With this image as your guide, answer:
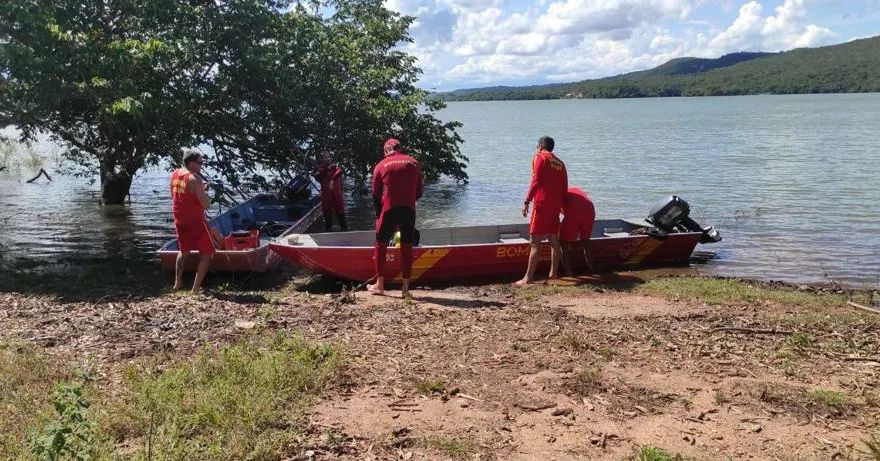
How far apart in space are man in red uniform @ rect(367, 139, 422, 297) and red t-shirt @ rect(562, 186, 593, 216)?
2713mm

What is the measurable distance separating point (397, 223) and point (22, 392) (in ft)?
14.9

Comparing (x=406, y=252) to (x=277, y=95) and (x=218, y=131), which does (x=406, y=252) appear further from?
(x=218, y=131)

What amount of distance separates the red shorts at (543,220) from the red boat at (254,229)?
3.84m

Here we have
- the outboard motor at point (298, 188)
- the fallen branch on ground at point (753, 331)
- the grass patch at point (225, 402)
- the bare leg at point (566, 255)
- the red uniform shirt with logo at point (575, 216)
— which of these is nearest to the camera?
the grass patch at point (225, 402)

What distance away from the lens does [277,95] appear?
577 inches

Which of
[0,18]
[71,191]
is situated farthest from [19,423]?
[71,191]

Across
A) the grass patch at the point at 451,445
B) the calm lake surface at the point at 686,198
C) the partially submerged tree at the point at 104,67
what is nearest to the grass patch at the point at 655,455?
the grass patch at the point at 451,445

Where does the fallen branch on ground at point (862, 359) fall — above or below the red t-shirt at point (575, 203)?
below

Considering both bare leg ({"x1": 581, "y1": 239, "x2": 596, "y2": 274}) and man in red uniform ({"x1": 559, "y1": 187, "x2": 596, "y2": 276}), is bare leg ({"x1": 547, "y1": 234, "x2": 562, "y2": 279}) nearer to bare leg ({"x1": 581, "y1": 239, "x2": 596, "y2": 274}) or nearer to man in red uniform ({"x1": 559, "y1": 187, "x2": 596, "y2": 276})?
man in red uniform ({"x1": 559, "y1": 187, "x2": 596, "y2": 276})

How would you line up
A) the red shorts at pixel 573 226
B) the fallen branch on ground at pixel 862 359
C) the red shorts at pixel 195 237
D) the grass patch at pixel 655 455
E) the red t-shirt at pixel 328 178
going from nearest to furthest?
the grass patch at pixel 655 455, the fallen branch on ground at pixel 862 359, the red shorts at pixel 195 237, the red shorts at pixel 573 226, the red t-shirt at pixel 328 178

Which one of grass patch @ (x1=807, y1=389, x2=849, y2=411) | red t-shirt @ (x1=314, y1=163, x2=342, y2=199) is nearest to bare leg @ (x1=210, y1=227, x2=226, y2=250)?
red t-shirt @ (x1=314, y1=163, x2=342, y2=199)

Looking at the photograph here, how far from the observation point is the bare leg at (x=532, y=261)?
10.0 metres

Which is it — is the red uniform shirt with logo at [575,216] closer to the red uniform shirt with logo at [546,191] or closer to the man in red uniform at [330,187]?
the red uniform shirt with logo at [546,191]

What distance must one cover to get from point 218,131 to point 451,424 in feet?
40.8
